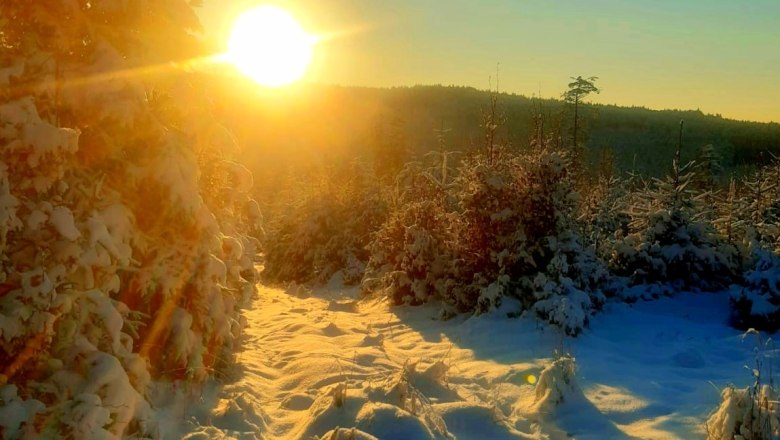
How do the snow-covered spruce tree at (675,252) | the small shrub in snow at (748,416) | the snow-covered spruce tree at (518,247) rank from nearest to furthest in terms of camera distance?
the small shrub in snow at (748,416) → the snow-covered spruce tree at (518,247) → the snow-covered spruce tree at (675,252)

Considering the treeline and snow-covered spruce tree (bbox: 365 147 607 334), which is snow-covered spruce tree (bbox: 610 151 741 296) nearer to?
the treeline

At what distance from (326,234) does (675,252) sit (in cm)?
1335

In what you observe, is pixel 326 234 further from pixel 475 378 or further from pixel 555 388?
pixel 555 388

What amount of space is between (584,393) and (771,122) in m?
114

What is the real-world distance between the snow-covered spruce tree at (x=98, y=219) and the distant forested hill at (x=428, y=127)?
63.7m

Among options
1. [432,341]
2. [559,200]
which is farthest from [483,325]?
[559,200]

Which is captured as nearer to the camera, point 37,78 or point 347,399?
point 37,78

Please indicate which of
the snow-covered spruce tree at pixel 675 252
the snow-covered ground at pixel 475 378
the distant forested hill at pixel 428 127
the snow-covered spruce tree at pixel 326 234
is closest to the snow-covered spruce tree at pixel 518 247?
the snow-covered ground at pixel 475 378

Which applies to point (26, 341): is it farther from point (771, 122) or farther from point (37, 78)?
point (771, 122)

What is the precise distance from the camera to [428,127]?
92.9 meters

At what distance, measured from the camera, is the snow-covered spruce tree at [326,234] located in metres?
21.8

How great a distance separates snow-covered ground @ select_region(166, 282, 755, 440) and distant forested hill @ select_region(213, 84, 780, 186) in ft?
195

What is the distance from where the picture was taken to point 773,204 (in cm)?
1678

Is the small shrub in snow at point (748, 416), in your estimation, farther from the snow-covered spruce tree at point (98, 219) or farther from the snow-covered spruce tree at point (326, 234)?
the snow-covered spruce tree at point (326, 234)
